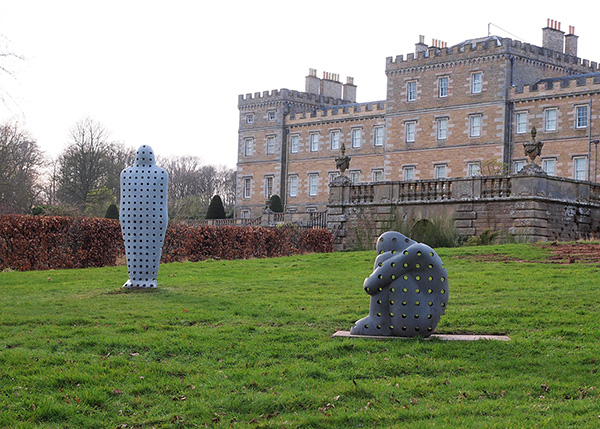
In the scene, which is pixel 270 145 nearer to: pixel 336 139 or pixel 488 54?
pixel 336 139

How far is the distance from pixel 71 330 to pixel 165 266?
9.87 meters

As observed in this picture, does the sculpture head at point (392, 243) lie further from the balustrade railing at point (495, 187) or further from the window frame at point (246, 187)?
the window frame at point (246, 187)

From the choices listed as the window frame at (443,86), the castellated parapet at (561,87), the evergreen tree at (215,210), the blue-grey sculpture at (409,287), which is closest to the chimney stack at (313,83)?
the evergreen tree at (215,210)

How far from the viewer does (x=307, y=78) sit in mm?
67125

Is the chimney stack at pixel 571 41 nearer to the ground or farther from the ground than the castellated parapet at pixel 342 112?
farther from the ground

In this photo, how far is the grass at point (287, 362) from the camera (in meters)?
6.44

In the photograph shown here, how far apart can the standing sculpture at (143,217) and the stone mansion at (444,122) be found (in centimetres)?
3523

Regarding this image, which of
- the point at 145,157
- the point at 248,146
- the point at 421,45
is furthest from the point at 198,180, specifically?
the point at 145,157

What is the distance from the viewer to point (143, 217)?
1391cm

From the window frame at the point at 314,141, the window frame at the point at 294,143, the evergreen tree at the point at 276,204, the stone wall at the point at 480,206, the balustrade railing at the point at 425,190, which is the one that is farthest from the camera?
the window frame at the point at 294,143

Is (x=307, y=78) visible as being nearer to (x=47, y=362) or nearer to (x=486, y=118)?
(x=486, y=118)

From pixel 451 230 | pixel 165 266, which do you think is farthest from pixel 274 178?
pixel 165 266

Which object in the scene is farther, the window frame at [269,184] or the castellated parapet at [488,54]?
the window frame at [269,184]

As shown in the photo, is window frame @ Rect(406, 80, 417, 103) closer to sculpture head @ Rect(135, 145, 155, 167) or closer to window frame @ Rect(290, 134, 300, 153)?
window frame @ Rect(290, 134, 300, 153)
